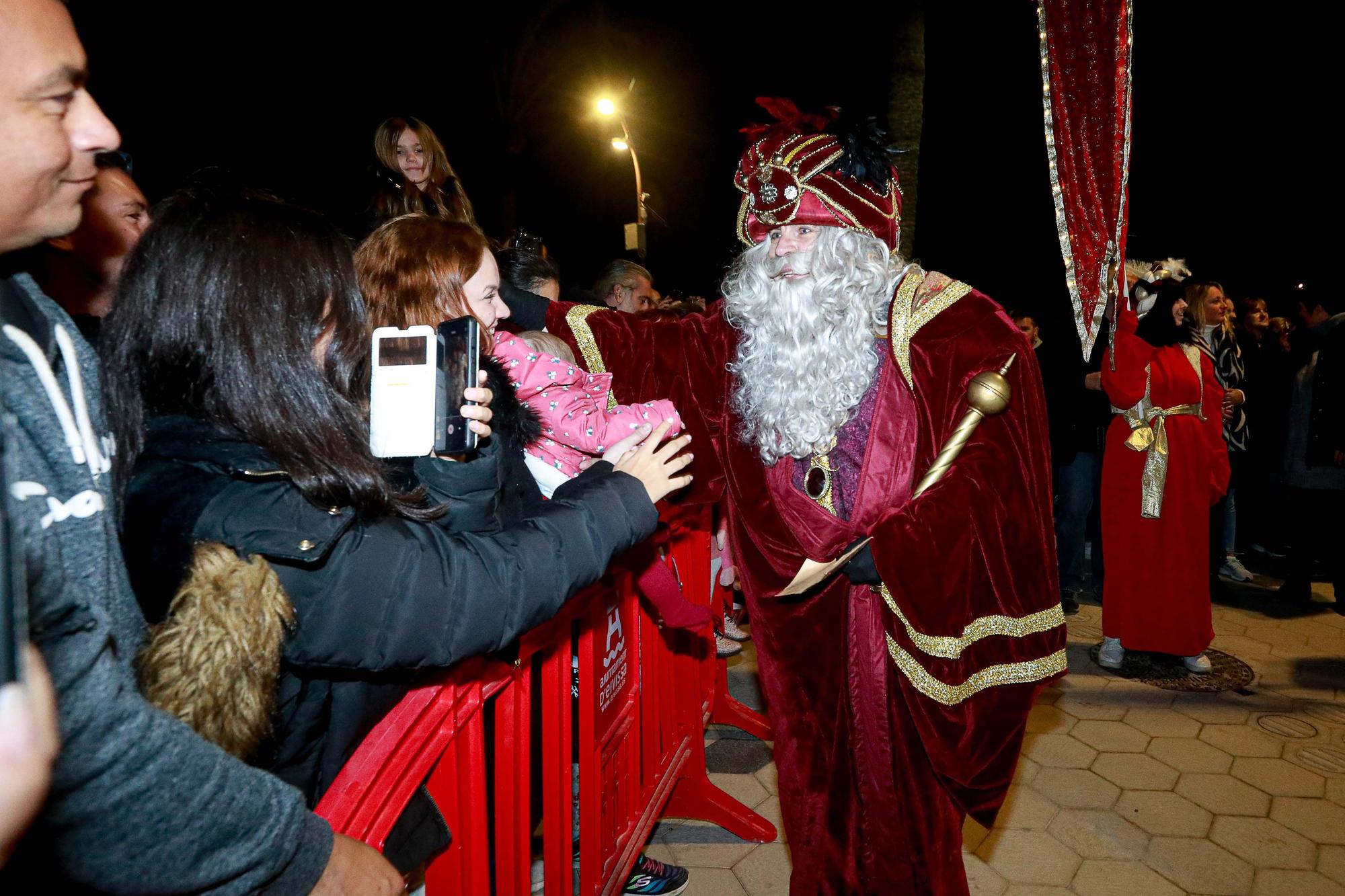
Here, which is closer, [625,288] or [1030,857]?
[1030,857]

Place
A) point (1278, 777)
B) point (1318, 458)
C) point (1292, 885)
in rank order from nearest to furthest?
point (1292, 885) → point (1278, 777) → point (1318, 458)

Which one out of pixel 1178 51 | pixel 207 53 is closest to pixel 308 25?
pixel 207 53

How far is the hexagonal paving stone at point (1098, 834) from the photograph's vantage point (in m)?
2.91

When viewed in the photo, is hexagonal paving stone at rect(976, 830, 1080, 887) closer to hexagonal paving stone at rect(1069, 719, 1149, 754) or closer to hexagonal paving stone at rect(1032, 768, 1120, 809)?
hexagonal paving stone at rect(1032, 768, 1120, 809)

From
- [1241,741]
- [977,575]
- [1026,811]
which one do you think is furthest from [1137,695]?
[977,575]

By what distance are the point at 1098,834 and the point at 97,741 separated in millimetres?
3432

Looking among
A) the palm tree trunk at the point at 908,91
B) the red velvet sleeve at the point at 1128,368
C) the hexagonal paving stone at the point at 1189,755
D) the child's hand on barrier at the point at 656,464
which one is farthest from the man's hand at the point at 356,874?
the palm tree trunk at the point at 908,91

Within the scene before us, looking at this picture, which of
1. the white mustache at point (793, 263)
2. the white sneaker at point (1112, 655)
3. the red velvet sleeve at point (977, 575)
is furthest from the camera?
the white sneaker at point (1112, 655)

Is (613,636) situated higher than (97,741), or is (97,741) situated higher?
(97,741)

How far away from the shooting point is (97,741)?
0.81m

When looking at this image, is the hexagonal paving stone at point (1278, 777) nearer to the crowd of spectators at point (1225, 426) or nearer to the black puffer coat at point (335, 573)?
the crowd of spectators at point (1225, 426)

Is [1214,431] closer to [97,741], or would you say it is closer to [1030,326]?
[1030,326]

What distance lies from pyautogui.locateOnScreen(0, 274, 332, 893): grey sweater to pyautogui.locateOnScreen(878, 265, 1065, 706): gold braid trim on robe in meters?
1.57

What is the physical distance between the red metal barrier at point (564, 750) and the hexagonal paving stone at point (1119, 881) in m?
1.15
